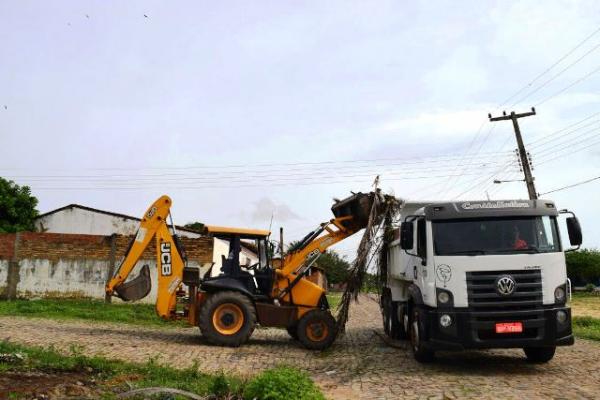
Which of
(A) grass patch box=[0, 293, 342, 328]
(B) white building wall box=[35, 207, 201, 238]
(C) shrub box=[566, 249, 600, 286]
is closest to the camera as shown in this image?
(A) grass patch box=[0, 293, 342, 328]

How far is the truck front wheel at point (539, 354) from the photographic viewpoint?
1001 cm

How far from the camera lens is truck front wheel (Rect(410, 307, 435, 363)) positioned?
9.68m

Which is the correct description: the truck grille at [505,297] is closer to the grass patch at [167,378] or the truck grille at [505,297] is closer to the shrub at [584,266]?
the grass patch at [167,378]

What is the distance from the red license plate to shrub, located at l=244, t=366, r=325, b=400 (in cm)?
399

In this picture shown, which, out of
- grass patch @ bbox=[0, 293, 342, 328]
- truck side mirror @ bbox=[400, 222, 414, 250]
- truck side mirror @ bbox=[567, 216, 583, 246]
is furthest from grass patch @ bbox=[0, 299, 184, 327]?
truck side mirror @ bbox=[567, 216, 583, 246]

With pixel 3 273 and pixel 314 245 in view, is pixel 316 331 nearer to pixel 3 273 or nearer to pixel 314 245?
pixel 314 245

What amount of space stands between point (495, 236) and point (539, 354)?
2436mm

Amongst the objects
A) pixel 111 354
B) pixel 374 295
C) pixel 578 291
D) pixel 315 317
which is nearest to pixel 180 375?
pixel 111 354

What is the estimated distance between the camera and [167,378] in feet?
26.3

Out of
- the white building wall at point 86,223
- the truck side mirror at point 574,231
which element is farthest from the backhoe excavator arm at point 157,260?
the white building wall at point 86,223

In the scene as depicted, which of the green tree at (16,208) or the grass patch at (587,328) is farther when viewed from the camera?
the green tree at (16,208)

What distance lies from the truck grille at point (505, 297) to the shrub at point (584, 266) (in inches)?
1894

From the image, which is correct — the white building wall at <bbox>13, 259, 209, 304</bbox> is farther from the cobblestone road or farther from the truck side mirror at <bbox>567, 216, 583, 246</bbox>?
the truck side mirror at <bbox>567, 216, 583, 246</bbox>

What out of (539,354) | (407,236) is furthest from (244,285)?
(539,354)
